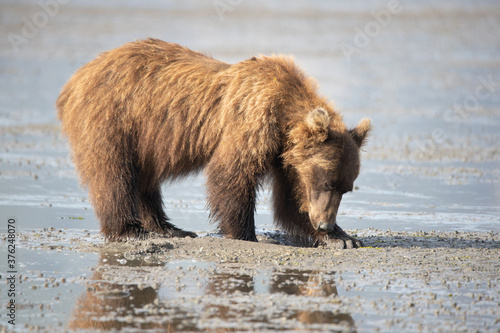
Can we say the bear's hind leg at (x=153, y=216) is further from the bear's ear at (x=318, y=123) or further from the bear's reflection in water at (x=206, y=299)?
the bear's ear at (x=318, y=123)

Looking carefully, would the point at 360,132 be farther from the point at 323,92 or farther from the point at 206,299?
the point at 206,299

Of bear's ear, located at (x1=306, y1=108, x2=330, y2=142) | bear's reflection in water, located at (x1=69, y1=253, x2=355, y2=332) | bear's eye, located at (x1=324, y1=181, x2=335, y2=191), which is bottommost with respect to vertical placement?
bear's reflection in water, located at (x1=69, y1=253, x2=355, y2=332)

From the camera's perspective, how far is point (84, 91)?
838 centimetres

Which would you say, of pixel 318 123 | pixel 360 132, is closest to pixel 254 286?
pixel 318 123

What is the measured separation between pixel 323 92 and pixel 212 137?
2.26 m

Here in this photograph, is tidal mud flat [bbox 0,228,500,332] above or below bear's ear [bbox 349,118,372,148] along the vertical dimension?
below

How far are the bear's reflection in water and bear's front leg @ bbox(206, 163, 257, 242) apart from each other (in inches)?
36.4

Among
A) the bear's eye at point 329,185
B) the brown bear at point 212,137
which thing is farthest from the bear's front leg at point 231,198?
the bear's eye at point 329,185

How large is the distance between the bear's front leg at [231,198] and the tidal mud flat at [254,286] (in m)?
0.18

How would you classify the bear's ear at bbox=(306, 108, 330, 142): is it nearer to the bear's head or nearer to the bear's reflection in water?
the bear's head

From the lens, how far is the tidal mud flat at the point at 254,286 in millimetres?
5672

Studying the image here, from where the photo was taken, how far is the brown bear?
26.4ft

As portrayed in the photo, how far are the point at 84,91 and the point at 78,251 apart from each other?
173cm

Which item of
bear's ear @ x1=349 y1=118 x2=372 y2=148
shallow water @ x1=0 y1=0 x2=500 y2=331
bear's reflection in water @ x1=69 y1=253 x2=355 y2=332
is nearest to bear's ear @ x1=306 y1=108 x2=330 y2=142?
bear's ear @ x1=349 y1=118 x2=372 y2=148
